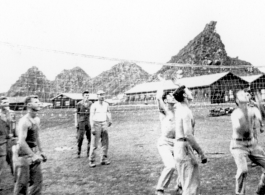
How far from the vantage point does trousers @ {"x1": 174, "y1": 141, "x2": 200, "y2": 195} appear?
3.80m

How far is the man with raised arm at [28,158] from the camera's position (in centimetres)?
400

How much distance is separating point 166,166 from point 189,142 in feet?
4.05

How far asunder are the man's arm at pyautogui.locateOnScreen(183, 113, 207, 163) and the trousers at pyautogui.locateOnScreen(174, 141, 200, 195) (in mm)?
158

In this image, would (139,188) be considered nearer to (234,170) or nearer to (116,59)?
(234,170)

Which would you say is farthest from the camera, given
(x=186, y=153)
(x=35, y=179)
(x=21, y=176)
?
(x=35, y=179)

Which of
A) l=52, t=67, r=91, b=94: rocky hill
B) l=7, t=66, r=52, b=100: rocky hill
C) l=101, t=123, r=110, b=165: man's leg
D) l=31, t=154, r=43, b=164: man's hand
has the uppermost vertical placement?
l=52, t=67, r=91, b=94: rocky hill

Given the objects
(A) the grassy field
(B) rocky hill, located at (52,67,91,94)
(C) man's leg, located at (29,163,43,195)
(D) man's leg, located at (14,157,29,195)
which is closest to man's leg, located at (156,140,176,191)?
(A) the grassy field

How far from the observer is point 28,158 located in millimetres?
4055

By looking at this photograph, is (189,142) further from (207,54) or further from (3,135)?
(207,54)

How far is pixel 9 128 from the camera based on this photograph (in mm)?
6199

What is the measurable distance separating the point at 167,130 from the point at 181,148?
1.31 m

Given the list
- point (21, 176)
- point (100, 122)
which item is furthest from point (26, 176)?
point (100, 122)

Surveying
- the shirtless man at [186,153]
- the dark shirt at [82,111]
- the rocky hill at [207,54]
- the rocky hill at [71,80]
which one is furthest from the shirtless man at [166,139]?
the rocky hill at [207,54]

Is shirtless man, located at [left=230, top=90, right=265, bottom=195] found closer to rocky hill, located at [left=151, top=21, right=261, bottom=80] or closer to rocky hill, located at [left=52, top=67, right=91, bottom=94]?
rocky hill, located at [left=52, top=67, right=91, bottom=94]
